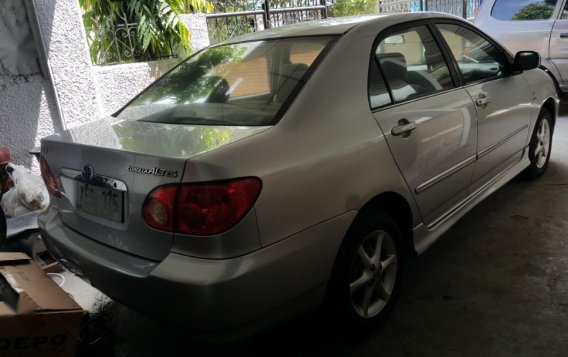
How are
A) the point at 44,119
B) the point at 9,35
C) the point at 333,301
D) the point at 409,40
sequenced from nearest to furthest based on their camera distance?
the point at 333,301 < the point at 409,40 < the point at 9,35 < the point at 44,119

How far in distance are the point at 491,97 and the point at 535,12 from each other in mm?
4544

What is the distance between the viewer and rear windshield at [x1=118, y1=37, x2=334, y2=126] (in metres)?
2.10

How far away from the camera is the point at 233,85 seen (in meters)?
2.42

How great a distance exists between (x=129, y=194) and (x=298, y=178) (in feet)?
2.11

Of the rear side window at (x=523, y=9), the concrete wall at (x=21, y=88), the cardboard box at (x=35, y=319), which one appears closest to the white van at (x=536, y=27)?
the rear side window at (x=523, y=9)

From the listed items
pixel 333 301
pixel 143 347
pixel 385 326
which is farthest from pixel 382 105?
pixel 143 347

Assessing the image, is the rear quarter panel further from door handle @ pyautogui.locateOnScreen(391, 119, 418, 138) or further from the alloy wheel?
the alloy wheel

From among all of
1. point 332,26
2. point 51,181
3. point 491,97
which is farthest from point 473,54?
point 51,181

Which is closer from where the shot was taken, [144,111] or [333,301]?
[333,301]

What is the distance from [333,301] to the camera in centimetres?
211

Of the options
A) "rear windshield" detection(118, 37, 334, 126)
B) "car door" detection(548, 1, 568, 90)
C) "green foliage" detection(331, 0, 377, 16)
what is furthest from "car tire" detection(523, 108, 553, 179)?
"green foliage" detection(331, 0, 377, 16)

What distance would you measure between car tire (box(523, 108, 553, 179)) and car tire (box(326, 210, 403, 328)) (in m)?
2.23

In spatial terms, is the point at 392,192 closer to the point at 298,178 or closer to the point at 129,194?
the point at 298,178

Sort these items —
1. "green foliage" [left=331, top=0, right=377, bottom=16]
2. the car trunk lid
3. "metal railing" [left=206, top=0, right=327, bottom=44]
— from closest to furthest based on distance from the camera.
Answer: the car trunk lid
"metal railing" [left=206, top=0, right=327, bottom=44]
"green foliage" [left=331, top=0, right=377, bottom=16]
